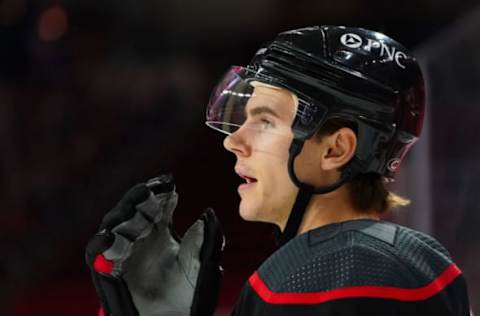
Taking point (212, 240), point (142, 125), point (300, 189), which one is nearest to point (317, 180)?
point (300, 189)

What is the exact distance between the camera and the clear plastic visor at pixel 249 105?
1.20 m

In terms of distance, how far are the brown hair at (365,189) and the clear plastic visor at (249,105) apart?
2.4 inches

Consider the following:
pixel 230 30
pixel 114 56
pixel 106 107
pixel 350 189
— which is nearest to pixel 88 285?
pixel 106 107

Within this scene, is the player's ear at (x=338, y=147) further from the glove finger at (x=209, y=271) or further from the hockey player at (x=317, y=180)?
the glove finger at (x=209, y=271)

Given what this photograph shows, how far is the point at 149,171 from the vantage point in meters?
4.47

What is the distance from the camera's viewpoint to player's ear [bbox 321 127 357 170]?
120cm

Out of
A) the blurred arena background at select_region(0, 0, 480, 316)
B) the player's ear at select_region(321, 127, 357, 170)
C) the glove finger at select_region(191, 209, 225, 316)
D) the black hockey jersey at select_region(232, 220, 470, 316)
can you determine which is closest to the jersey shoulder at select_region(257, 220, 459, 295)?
the black hockey jersey at select_region(232, 220, 470, 316)

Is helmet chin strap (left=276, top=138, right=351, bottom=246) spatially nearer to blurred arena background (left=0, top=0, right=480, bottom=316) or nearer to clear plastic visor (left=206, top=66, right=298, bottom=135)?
clear plastic visor (left=206, top=66, right=298, bottom=135)

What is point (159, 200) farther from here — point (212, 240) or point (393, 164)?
point (393, 164)

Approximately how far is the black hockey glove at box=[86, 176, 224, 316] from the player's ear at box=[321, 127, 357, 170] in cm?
27

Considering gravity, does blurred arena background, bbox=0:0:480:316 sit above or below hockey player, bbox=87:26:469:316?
below

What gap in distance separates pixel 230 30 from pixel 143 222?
397 centimetres

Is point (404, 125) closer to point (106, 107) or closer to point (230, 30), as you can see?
point (106, 107)

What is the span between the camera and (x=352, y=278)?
3.38 feet
